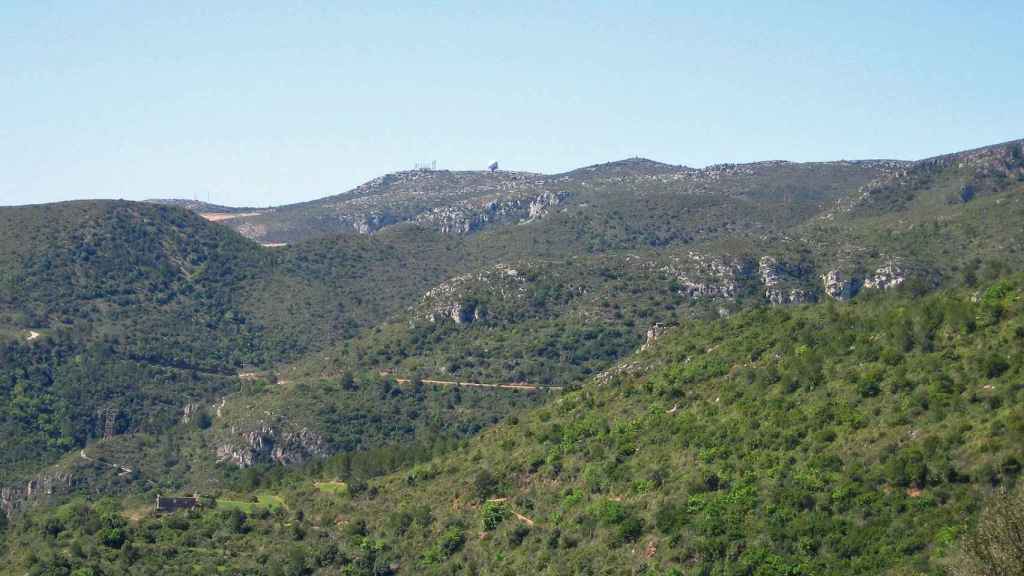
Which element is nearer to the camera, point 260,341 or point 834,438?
point 834,438

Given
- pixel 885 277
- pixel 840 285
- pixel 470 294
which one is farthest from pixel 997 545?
pixel 470 294

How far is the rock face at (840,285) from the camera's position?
5664 inches

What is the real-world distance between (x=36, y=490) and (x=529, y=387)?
4234cm

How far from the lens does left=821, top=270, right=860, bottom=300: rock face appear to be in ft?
472

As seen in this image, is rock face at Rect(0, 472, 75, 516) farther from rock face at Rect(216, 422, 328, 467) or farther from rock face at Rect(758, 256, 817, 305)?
rock face at Rect(758, 256, 817, 305)

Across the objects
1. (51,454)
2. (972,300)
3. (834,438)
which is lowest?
(51,454)

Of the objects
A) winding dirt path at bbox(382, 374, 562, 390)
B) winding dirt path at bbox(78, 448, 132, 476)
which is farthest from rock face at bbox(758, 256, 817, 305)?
winding dirt path at bbox(78, 448, 132, 476)

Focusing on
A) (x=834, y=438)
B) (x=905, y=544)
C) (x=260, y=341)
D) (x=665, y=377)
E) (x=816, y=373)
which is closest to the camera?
(x=905, y=544)

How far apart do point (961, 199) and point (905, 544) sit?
409 ft

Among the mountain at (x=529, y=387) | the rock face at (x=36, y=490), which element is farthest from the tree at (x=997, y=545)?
the rock face at (x=36, y=490)

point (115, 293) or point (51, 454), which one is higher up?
point (115, 293)

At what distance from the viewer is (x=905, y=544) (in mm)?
54906

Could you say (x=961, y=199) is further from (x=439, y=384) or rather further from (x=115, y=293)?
(x=115, y=293)

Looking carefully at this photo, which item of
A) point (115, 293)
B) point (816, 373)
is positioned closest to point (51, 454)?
point (115, 293)
